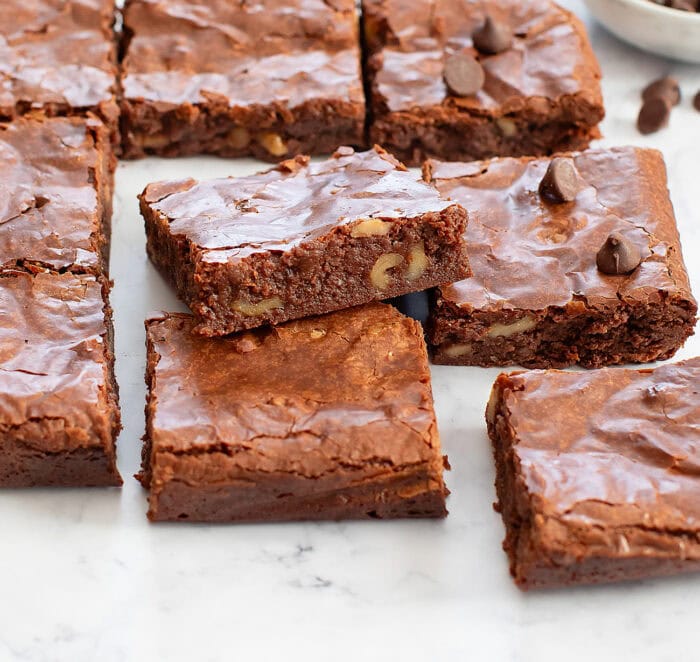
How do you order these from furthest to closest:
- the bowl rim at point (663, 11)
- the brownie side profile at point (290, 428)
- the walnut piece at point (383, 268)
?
the bowl rim at point (663, 11) → the walnut piece at point (383, 268) → the brownie side profile at point (290, 428)

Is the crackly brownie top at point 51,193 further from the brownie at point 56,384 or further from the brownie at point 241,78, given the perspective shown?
the brownie at point 241,78

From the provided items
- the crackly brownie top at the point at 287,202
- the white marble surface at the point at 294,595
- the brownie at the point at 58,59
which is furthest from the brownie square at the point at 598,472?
the brownie at the point at 58,59

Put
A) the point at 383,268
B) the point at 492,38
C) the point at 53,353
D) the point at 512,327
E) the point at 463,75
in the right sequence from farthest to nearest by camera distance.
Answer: the point at 492,38, the point at 463,75, the point at 512,327, the point at 383,268, the point at 53,353

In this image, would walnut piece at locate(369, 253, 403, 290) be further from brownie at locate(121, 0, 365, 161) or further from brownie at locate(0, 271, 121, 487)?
brownie at locate(121, 0, 365, 161)

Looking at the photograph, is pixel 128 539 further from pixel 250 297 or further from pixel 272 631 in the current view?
pixel 250 297

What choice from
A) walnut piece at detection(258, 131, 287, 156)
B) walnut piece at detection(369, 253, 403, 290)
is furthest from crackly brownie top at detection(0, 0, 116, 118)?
walnut piece at detection(369, 253, 403, 290)

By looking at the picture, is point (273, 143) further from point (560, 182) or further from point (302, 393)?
point (302, 393)

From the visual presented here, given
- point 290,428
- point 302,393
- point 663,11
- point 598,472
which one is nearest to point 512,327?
point 598,472

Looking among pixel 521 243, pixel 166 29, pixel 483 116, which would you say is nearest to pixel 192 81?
pixel 166 29
